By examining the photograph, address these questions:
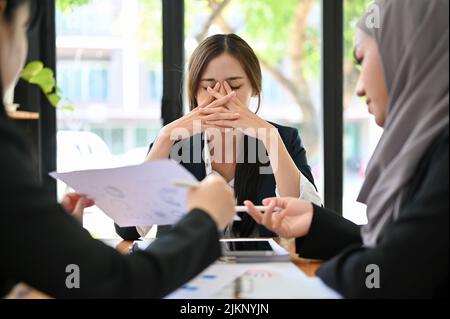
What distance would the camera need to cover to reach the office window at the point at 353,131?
3471 mm

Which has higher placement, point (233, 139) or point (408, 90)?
point (408, 90)

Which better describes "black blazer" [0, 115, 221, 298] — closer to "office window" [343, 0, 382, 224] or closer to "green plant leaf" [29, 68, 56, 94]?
"green plant leaf" [29, 68, 56, 94]

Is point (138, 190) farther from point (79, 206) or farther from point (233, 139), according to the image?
point (233, 139)

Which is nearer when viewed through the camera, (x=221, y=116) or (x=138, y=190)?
(x=138, y=190)

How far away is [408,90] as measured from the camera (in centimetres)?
93

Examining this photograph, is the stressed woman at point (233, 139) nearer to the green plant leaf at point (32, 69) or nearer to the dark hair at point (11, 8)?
the dark hair at point (11, 8)

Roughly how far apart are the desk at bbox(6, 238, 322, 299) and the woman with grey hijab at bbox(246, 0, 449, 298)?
0.51ft

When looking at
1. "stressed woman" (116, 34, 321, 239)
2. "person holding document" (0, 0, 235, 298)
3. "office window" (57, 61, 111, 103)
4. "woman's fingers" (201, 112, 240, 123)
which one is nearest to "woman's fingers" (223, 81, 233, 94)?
"stressed woman" (116, 34, 321, 239)

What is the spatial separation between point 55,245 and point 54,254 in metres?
0.01

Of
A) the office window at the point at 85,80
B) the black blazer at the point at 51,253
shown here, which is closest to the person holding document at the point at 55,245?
the black blazer at the point at 51,253

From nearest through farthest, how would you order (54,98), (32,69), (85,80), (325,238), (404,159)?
(404,159), (325,238), (32,69), (54,98), (85,80)

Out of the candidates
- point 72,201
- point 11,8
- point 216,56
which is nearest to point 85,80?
point 216,56

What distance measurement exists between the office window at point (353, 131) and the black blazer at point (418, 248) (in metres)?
2.65
